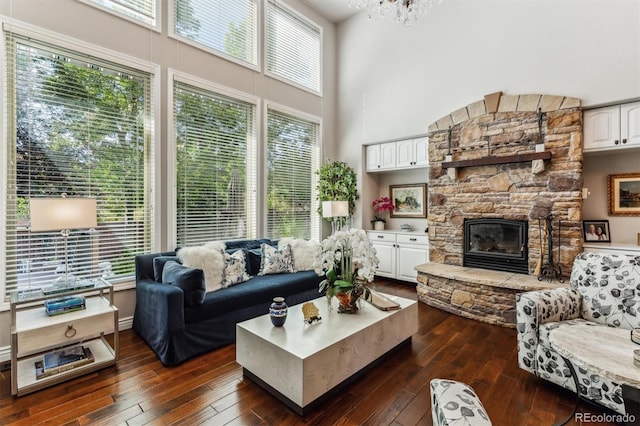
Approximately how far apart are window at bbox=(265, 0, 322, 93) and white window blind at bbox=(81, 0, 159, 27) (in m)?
1.69

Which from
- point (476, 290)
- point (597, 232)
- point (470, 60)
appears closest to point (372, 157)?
point (470, 60)

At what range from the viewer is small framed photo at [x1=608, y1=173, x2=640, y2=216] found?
144 inches

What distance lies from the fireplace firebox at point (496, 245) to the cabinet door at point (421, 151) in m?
1.21

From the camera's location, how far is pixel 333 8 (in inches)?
222

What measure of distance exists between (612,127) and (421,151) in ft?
7.60

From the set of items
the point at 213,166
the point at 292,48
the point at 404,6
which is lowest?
the point at 213,166

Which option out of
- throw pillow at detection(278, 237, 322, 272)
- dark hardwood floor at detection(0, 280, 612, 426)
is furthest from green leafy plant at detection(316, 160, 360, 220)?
dark hardwood floor at detection(0, 280, 612, 426)

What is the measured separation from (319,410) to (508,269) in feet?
11.1

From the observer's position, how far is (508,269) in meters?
4.10

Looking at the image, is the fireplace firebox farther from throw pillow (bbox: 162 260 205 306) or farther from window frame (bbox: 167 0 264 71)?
window frame (bbox: 167 0 264 71)

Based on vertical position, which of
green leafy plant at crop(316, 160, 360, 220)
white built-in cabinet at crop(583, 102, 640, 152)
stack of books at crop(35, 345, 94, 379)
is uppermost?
white built-in cabinet at crop(583, 102, 640, 152)

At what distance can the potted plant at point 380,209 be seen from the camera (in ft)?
18.8

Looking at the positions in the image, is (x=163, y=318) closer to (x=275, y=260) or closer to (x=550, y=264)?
(x=275, y=260)

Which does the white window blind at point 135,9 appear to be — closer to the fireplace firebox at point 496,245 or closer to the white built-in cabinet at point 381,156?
the white built-in cabinet at point 381,156
